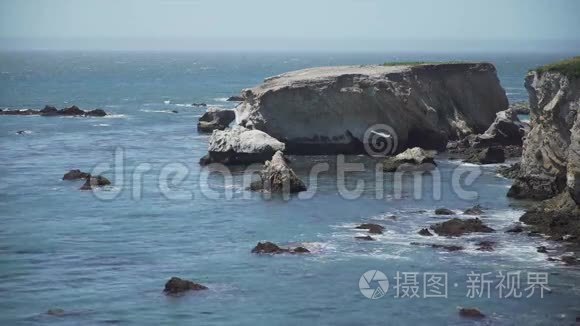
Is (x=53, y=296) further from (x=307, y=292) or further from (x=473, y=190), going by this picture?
(x=473, y=190)

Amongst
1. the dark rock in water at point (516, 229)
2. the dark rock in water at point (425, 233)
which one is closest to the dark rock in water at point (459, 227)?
the dark rock in water at point (425, 233)

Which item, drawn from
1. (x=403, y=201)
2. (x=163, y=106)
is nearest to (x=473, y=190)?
(x=403, y=201)

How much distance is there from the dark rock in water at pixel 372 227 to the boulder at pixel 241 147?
20226mm

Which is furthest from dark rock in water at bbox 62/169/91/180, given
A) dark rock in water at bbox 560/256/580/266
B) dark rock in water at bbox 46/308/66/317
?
dark rock in water at bbox 560/256/580/266

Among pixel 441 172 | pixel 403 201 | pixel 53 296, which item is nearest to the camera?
pixel 53 296

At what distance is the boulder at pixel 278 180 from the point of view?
191 feet

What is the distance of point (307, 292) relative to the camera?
38312 mm

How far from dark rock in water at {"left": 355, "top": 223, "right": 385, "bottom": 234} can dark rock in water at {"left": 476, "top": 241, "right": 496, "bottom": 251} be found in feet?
17.0

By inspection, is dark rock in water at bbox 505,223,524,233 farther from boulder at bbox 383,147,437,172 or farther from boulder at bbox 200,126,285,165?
boulder at bbox 200,126,285,165

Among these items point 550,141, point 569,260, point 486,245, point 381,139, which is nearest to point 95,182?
point 381,139

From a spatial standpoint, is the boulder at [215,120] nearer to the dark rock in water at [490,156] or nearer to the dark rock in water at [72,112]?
the dark rock in water at [72,112]

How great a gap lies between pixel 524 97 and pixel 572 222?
83.8 meters

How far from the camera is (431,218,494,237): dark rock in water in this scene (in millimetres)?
47312

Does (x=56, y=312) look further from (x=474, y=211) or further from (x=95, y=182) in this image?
(x=95, y=182)
